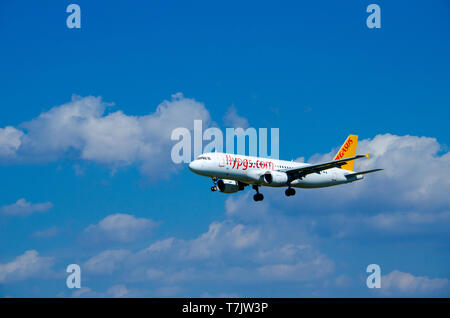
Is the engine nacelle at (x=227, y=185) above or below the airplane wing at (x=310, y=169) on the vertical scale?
below

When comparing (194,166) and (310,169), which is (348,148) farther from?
(194,166)

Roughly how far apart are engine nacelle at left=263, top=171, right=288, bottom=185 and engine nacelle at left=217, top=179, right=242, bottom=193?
5.44 meters

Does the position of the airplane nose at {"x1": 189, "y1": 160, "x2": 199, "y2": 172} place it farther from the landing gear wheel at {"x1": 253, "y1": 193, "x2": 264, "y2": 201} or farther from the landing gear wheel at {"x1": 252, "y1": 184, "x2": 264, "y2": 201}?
the landing gear wheel at {"x1": 253, "y1": 193, "x2": 264, "y2": 201}

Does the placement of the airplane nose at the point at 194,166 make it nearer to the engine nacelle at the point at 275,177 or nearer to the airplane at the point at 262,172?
the airplane at the point at 262,172

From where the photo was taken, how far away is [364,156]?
92.4 metres

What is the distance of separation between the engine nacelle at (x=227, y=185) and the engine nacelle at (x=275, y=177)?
17.9 feet

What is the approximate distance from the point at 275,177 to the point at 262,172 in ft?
6.26

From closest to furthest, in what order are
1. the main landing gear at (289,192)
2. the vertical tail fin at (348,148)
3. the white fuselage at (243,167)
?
the white fuselage at (243,167), the main landing gear at (289,192), the vertical tail fin at (348,148)

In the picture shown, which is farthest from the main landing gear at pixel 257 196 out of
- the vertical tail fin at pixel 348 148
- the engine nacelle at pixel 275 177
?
the vertical tail fin at pixel 348 148

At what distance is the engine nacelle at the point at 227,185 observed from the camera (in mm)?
101812
